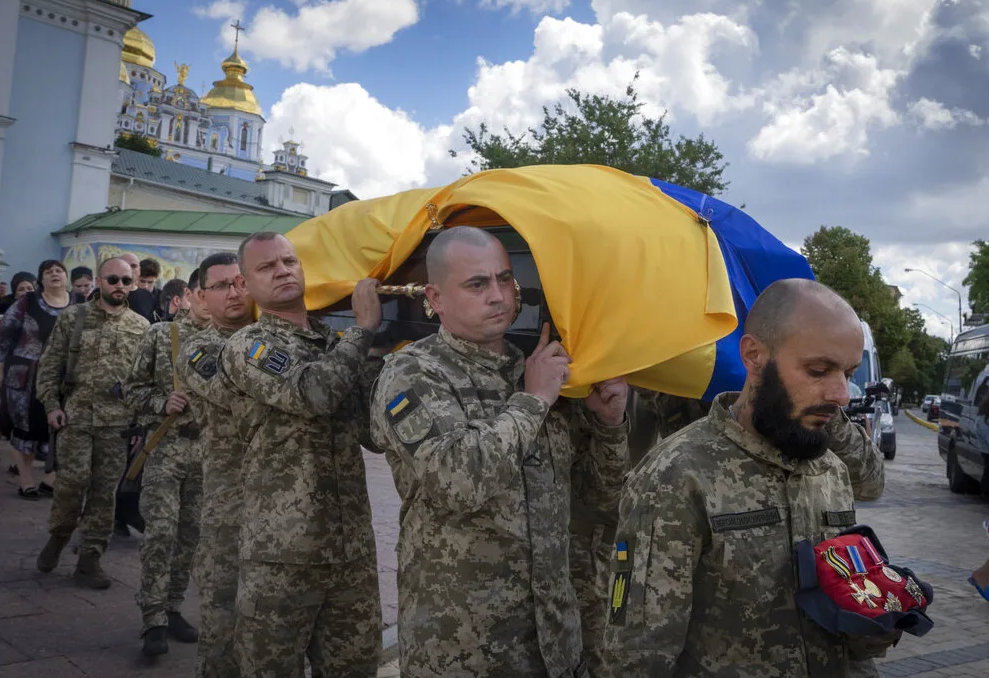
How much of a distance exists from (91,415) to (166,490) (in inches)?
58.2

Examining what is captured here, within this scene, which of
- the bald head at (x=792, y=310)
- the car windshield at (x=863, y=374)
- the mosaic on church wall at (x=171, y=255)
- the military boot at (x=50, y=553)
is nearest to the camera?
the bald head at (x=792, y=310)

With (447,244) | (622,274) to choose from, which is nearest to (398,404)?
(447,244)

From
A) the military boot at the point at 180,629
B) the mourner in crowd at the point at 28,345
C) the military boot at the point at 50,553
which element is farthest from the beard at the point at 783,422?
the mourner in crowd at the point at 28,345

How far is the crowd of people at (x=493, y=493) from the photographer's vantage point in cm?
207

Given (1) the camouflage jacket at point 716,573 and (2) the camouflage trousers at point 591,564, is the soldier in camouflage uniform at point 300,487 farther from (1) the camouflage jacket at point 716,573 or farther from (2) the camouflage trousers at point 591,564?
(1) the camouflage jacket at point 716,573

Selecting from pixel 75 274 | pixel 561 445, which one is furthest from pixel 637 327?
pixel 75 274

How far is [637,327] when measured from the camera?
2.82 m

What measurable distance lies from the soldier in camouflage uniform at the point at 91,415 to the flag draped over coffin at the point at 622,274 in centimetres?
424

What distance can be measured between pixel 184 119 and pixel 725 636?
322 ft

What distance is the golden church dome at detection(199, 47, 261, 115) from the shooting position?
310 ft

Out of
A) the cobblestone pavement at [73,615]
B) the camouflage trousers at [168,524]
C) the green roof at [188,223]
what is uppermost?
the green roof at [188,223]

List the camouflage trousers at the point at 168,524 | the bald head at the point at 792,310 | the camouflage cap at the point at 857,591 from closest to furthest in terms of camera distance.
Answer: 1. the camouflage cap at the point at 857,591
2. the bald head at the point at 792,310
3. the camouflage trousers at the point at 168,524

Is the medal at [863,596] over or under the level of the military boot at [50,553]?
over

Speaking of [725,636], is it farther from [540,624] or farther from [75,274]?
[75,274]
